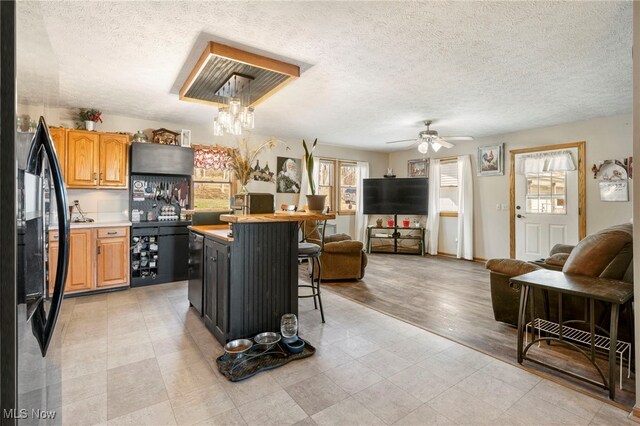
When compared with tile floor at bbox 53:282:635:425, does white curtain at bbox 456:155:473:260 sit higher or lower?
higher

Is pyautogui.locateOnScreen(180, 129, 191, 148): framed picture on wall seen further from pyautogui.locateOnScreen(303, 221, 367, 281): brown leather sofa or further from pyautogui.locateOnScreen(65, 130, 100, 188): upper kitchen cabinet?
pyautogui.locateOnScreen(303, 221, 367, 281): brown leather sofa

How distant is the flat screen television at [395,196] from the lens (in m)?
7.04

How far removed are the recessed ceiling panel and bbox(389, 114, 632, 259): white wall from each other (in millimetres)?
4808

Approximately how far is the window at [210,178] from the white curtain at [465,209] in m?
4.73

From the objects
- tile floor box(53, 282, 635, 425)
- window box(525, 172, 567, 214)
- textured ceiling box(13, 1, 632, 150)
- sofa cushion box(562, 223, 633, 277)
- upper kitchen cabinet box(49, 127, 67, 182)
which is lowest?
tile floor box(53, 282, 635, 425)

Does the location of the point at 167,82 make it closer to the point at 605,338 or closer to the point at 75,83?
the point at 75,83

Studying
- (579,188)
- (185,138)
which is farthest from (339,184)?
(579,188)

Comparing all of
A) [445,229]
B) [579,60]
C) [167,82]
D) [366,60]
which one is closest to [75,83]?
[167,82]

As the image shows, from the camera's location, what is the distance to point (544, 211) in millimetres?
5398

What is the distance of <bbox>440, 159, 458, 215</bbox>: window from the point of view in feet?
22.3

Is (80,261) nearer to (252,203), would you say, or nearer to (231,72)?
(252,203)

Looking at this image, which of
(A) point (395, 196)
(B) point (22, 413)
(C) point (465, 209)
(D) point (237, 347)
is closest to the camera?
(B) point (22, 413)

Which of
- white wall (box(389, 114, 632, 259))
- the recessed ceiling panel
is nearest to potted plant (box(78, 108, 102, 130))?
the recessed ceiling panel

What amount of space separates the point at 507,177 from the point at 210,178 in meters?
5.55
